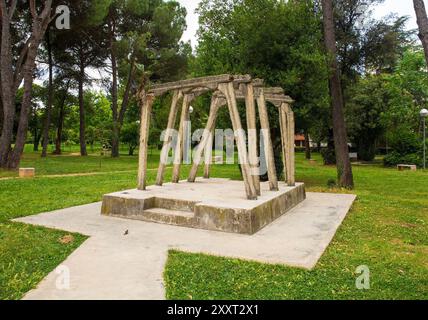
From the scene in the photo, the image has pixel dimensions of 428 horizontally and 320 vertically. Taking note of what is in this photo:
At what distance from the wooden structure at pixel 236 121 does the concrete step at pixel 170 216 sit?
1.20m

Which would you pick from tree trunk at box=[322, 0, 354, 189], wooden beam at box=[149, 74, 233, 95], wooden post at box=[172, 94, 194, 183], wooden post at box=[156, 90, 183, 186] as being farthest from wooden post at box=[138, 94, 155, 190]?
tree trunk at box=[322, 0, 354, 189]

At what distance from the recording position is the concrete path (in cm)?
365

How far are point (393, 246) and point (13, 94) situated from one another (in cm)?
1866

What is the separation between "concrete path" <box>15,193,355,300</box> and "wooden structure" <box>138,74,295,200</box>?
1214 millimetres

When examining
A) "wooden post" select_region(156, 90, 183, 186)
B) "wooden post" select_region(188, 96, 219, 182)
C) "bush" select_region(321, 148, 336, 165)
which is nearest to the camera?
"wooden post" select_region(156, 90, 183, 186)

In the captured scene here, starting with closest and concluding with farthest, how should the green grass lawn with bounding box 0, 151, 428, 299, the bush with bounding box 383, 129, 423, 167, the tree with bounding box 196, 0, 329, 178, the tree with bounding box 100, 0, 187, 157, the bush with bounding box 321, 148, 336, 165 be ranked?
the green grass lawn with bounding box 0, 151, 428, 299 < the tree with bounding box 196, 0, 329, 178 < the bush with bounding box 383, 129, 423, 167 < the bush with bounding box 321, 148, 336, 165 < the tree with bounding box 100, 0, 187, 157

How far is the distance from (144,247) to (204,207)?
1.46m

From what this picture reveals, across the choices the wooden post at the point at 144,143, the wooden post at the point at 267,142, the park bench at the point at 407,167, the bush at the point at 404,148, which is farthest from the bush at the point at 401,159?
the wooden post at the point at 144,143

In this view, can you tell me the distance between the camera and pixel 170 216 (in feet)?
21.5

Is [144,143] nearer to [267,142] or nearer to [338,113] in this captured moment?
[267,142]

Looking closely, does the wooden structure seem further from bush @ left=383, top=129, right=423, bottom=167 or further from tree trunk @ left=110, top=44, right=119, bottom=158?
tree trunk @ left=110, top=44, right=119, bottom=158

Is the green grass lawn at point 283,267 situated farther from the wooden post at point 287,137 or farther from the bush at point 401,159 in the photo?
the bush at point 401,159

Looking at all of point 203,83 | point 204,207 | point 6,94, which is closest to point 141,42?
point 6,94
